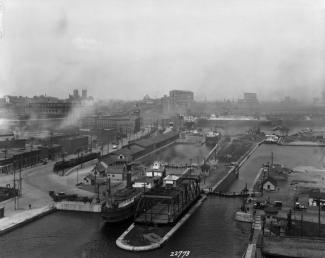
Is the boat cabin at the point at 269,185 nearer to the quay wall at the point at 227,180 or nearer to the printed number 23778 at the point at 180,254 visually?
the quay wall at the point at 227,180

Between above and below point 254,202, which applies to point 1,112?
above

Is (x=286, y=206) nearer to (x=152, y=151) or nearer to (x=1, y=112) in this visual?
(x=152, y=151)

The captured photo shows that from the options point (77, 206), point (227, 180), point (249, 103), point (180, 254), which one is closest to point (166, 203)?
point (77, 206)

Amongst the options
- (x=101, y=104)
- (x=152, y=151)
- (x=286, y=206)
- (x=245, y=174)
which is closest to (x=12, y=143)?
(x=152, y=151)

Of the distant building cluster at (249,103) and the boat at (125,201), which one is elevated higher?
the distant building cluster at (249,103)

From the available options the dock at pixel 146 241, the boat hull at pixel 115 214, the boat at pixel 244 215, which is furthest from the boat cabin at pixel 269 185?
the boat hull at pixel 115 214
